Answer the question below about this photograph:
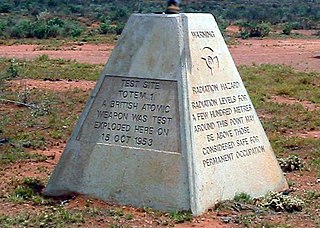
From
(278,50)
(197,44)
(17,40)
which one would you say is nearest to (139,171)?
(197,44)

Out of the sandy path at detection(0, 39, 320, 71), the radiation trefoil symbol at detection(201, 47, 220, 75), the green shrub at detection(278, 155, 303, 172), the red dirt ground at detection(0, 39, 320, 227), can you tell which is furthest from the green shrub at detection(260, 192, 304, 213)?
the sandy path at detection(0, 39, 320, 71)

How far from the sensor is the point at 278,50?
91.5 feet

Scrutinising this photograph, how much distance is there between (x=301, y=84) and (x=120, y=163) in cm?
1065

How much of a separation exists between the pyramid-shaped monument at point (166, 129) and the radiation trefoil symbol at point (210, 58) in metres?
0.01

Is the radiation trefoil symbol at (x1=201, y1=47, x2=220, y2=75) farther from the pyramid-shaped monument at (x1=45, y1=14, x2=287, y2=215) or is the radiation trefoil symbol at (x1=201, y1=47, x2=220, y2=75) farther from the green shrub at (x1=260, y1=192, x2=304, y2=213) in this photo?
the green shrub at (x1=260, y1=192, x2=304, y2=213)

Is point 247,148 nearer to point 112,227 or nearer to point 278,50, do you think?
point 112,227

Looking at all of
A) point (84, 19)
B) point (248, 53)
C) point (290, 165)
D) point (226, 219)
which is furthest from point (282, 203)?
point (84, 19)

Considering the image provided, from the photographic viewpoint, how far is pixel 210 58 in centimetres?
717

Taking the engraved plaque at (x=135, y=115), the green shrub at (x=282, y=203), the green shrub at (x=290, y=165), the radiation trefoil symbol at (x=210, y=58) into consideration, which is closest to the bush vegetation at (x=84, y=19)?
the green shrub at (x=290, y=165)

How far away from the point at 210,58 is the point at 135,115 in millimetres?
894

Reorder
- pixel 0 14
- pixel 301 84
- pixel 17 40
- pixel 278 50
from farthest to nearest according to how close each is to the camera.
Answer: pixel 0 14, pixel 17 40, pixel 278 50, pixel 301 84

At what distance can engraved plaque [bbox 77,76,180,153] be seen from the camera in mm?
6758

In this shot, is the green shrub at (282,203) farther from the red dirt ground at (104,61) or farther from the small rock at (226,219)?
the small rock at (226,219)

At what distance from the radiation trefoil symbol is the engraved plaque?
49 cm
